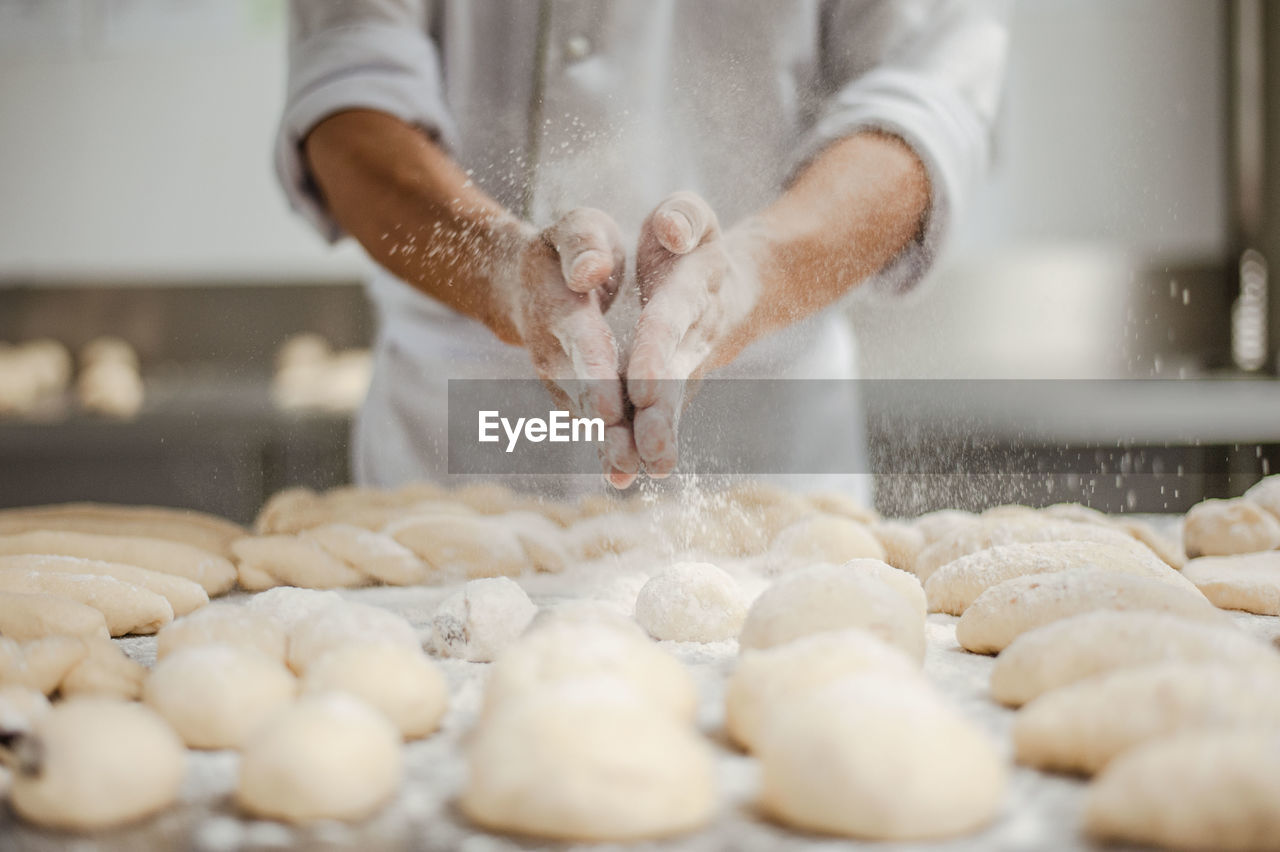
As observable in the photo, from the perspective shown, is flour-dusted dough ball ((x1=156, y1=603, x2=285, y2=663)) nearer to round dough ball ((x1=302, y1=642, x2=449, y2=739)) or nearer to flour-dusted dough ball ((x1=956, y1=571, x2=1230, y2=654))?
round dough ball ((x1=302, y1=642, x2=449, y2=739))

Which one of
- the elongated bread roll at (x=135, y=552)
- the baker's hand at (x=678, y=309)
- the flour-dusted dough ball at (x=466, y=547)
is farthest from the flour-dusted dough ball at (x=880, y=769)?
the elongated bread roll at (x=135, y=552)

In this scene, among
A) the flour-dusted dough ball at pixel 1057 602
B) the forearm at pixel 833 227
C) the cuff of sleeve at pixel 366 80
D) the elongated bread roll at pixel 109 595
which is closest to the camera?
the flour-dusted dough ball at pixel 1057 602

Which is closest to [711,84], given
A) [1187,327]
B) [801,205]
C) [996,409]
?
[801,205]

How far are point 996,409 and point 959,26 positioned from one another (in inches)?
13.0

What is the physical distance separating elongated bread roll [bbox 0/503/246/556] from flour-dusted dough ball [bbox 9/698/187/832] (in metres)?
0.50

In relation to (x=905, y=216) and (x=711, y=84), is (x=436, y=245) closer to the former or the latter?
(x=711, y=84)

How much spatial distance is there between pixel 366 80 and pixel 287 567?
0.43 metres

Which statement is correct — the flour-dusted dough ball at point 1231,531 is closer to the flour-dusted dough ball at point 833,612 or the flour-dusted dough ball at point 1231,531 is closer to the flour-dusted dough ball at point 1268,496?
the flour-dusted dough ball at point 1268,496

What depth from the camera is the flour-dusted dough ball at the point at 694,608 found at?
65 cm

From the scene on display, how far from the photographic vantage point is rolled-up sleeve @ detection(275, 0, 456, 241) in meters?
0.89

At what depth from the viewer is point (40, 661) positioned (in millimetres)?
503

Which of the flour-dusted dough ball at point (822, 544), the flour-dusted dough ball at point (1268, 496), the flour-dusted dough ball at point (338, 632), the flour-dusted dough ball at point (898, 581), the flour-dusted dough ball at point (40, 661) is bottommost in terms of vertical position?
the flour-dusted dough ball at point (40, 661)

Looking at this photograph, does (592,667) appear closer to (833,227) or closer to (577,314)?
(577,314)

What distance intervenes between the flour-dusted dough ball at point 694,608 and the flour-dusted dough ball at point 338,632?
17 centimetres
